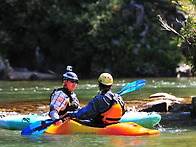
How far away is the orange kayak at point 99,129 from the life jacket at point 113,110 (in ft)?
0.41

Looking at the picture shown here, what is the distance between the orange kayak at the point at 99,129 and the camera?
7312mm

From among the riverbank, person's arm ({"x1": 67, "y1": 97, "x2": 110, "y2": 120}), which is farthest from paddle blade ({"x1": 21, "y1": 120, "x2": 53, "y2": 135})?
the riverbank

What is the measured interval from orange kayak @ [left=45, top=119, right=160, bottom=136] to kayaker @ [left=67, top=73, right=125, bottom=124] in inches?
7.0

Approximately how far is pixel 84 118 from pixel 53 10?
3102cm

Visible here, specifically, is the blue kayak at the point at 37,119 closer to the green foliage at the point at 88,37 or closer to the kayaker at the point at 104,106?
the kayaker at the point at 104,106

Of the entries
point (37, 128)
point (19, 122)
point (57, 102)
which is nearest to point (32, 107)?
point (19, 122)

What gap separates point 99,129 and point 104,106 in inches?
19.4

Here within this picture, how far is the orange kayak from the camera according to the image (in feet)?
24.0

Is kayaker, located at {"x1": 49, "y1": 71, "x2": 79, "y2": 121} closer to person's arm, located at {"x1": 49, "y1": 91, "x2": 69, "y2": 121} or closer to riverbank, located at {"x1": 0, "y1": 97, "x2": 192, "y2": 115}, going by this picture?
person's arm, located at {"x1": 49, "y1": 91, "x2": 69, "y2": 121}

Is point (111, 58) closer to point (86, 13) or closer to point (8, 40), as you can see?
point (86, 13)

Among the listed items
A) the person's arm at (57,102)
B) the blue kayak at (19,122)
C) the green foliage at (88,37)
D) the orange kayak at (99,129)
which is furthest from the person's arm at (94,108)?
the green foliage at (88,37)

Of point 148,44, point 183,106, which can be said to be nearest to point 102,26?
point 148,44

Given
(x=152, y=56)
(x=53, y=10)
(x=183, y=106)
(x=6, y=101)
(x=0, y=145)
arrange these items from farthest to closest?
(x=53, y=10)
(x=152, y=56)
(x=6, y=101)
(x=183, y=106)
(x=0, y=145)

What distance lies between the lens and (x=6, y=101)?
47.3ft
